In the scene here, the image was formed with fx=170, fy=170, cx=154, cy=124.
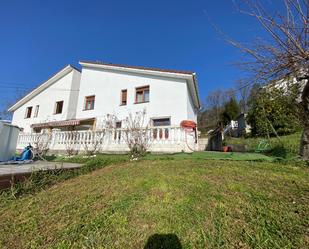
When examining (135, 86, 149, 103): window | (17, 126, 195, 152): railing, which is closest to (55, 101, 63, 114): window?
(17, 126, 195, 152): railing

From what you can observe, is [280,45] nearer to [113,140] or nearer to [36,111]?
[113,140]

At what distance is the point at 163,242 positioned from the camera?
226cm

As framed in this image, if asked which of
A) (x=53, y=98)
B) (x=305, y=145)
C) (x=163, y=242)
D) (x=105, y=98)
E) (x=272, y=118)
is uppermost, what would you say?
(x=53, y=98)

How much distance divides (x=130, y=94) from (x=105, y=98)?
2.71 meters

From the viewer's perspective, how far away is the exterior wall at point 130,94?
41.8 feet

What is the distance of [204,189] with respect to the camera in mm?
3559

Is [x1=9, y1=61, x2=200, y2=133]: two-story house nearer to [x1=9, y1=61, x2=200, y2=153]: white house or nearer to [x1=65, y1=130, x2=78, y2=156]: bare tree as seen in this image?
[x1=9, y1=61, x2=200, y2=153]: white house

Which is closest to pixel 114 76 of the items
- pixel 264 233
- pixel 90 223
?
pixel 90 223

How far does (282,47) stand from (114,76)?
13826 mm

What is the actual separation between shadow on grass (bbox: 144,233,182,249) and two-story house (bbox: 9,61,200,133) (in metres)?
10.3

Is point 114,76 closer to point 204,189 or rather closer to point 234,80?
point 234,80

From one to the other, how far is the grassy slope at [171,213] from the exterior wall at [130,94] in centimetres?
861

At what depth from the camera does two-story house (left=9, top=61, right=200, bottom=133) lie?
42.6 feet

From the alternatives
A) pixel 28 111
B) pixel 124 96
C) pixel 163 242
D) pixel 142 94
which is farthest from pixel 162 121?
pixel 28 111
